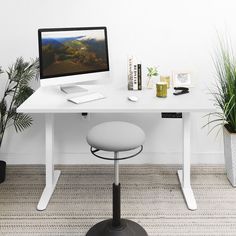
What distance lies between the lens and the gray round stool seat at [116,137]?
2125 mm

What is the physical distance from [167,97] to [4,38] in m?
1.38

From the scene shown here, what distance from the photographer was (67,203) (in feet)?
9.31

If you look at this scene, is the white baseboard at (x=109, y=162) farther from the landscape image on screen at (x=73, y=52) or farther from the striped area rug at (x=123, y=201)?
the landscape image on screen at (x=73, y=52)

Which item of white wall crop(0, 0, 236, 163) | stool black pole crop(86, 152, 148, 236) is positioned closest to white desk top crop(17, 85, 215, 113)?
white wall crop(0, 0, 236, 163)

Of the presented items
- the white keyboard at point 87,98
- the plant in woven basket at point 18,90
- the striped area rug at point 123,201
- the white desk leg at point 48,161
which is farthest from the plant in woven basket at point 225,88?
the plant in woven basket at point 18,90

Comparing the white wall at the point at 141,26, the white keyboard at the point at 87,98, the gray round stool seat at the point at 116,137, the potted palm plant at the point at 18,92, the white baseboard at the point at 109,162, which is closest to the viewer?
the gray round stool seat at the point at 116,137

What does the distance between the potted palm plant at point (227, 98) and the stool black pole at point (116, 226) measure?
966mm

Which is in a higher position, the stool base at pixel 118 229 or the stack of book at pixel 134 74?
the stack of book at pixel 134 74

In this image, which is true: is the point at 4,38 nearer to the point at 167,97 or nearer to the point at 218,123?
the point at 167,97

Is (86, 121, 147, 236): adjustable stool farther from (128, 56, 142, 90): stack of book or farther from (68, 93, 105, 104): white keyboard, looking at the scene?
(128, 56, 142, 90): stack of book

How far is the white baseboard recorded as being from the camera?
3.44 m

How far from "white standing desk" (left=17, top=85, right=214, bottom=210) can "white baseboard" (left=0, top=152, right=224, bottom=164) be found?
31 cm

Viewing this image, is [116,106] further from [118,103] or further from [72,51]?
[72,51]

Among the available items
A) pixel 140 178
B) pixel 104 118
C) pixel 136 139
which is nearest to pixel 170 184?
pixel 140 178
